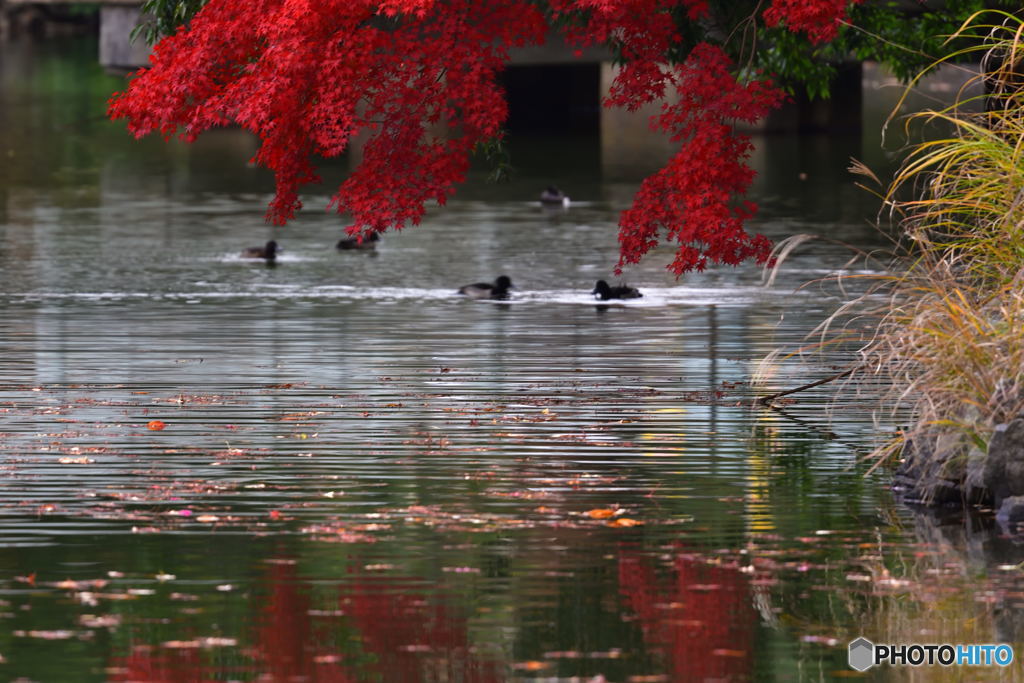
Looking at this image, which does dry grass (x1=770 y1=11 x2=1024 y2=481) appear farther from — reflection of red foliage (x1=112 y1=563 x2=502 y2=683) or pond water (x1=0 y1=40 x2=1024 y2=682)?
reflection of red foliage (x1=112 y1=563 x2=502 y2=683)

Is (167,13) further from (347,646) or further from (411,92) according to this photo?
(347,646)

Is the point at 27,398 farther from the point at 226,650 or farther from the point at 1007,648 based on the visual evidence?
the point at 1007,648

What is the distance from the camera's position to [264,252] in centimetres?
2803

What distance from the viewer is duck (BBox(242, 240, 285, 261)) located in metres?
28.0

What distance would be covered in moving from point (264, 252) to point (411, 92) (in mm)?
12041

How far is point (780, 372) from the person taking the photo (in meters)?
17.5

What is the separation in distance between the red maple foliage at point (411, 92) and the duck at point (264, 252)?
11308 millimetres

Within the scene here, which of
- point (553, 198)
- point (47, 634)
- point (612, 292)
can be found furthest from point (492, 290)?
point (47, 634)

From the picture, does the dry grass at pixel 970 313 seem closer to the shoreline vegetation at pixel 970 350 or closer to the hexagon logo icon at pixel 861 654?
the shoreline vegetation at pixel 970 350

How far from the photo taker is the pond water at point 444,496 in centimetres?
943

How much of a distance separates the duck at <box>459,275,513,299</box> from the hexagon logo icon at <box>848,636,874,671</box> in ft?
47.0

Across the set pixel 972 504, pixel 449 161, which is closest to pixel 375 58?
pixel 449 161

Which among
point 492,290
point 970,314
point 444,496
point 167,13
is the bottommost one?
point 444,496

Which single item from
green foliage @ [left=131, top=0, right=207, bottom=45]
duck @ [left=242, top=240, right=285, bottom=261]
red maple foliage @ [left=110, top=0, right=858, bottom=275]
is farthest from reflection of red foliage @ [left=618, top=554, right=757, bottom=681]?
duck @ [left=242, top=240, right=285, bottom=261]
